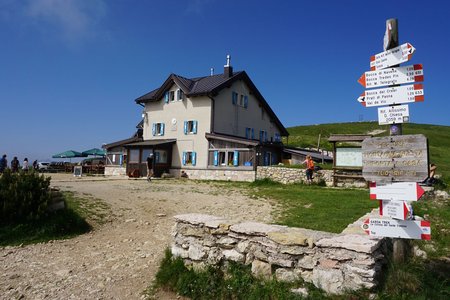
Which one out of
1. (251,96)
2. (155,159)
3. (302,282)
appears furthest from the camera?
(251,96)

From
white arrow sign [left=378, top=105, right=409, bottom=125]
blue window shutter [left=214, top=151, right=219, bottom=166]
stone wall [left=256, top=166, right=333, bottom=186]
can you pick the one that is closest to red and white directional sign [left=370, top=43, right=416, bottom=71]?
white arrow sign [left=378, top=105, right=409, bottom=125]

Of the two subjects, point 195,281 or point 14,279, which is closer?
point 195,281

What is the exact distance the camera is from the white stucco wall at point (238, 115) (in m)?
28.5

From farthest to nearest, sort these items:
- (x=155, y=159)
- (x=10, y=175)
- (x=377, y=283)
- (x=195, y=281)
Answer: (x=155, y=159) < (x=10, y=175) < (x=195, y=281) < (x=377, y=283)

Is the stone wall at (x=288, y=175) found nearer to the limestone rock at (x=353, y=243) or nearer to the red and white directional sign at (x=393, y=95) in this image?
the red and white directional sign at (x=393, y=95)

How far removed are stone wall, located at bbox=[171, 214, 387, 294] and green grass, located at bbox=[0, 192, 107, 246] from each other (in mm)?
4060

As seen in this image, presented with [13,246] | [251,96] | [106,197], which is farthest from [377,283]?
[251,96]

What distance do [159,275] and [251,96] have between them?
29045 mm

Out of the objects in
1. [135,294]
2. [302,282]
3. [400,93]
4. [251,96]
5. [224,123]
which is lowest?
[135,294]

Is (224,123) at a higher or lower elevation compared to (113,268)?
higher

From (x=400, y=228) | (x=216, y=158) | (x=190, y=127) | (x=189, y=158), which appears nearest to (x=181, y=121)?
(x=190, y=127)

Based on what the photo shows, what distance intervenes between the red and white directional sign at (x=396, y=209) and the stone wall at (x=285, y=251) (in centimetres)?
38

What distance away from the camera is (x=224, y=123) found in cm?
2902

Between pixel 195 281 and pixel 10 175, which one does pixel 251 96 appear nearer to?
pixel 10 175
